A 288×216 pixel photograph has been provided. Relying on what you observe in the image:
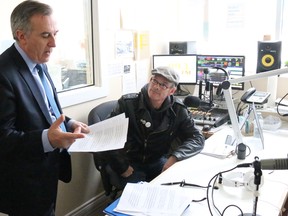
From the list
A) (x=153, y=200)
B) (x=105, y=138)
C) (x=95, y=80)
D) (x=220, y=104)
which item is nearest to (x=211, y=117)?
(x=220, y=104)

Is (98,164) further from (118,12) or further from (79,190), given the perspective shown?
(118,12)

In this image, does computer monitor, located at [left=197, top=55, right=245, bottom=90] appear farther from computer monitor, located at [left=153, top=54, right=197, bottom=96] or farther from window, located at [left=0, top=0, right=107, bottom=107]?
window, located at [left=0, top=0, right=107, bottom=107]

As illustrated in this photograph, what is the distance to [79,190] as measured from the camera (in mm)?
2623

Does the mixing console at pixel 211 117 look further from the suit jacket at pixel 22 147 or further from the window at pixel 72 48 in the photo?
the suit jacket at pixel 22 147

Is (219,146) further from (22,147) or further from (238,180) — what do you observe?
(22,147)

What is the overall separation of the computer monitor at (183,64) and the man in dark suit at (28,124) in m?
1.77

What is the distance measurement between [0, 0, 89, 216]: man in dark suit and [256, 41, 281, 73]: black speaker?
6.28 ft

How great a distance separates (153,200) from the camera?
54.5 inches

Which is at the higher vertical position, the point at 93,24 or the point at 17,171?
the point at 93,24

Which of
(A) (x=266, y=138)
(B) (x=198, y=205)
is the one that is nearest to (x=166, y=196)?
(B) (x=198, y=205)

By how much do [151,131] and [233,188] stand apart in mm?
771

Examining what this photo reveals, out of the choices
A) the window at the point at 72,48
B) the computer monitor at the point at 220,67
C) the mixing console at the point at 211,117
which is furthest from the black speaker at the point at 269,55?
the window at the point at 72,48

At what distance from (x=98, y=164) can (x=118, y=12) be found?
1.27m

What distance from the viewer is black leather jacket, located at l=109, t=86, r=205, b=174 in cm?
217
